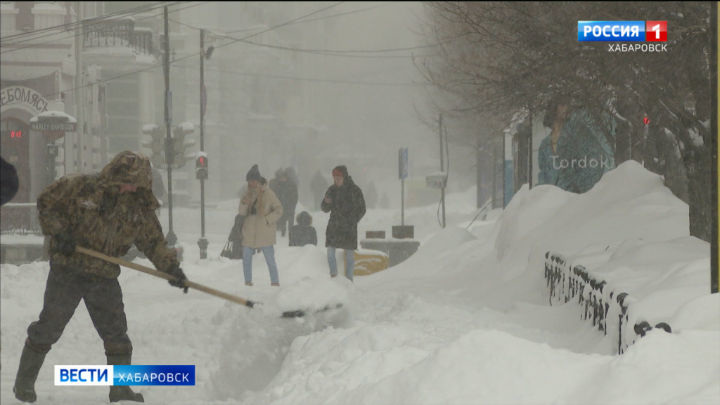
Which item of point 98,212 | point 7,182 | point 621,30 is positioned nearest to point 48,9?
point 621,30

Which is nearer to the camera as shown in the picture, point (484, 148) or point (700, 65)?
point (700, 65)

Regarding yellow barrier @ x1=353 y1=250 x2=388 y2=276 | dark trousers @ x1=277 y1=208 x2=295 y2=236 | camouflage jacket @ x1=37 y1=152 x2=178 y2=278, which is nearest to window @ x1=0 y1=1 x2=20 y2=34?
dark trousers @ x1=277 y1=208 x2=295 y2=236

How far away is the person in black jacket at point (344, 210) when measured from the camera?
13.5 meters

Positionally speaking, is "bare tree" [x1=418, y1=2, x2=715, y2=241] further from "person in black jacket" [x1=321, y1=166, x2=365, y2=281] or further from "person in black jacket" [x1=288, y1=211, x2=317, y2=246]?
"person in black jacket" [x1=288, y1=211, x2=317, y2=246]

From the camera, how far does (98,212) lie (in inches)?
257

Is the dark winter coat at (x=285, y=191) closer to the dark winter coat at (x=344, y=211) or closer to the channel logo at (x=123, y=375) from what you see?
the dark winter coat at (x=344, y=211)

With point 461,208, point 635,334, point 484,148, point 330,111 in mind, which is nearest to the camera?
point 635,334

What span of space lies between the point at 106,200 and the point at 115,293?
0.59 m

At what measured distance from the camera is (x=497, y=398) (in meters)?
4.81

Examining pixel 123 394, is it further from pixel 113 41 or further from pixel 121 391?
pixel 113 41

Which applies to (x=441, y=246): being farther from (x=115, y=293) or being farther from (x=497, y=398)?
(x=497, y=398)

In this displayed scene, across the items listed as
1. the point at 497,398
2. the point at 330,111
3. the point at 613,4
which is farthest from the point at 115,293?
the point at 330,111

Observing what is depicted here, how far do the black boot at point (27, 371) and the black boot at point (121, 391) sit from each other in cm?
42

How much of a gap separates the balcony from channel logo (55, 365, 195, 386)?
54.8 ft
